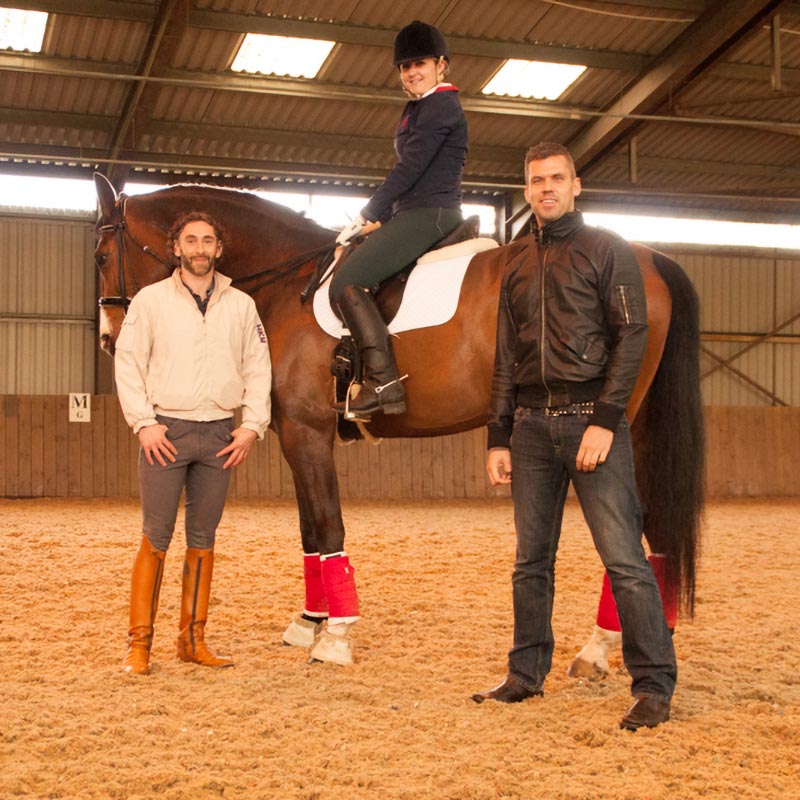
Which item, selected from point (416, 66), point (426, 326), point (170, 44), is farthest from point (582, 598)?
point (170, 44)

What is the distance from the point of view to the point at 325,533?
4230 millimetres

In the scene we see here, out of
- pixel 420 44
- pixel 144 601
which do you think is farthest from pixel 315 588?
pixel 420 44

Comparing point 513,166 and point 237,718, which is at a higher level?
point 513,166

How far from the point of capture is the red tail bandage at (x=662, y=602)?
12.4ft

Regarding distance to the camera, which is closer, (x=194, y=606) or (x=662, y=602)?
(x=662, y=602)

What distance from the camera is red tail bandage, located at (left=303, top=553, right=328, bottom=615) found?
4.54 m

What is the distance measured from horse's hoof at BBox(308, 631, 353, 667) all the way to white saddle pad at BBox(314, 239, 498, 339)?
1.33 m

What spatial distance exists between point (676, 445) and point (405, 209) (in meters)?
1.57

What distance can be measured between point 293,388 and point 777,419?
39.9ft

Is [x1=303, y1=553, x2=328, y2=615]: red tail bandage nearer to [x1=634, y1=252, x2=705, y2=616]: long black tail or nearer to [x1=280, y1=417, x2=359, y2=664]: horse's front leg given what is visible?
[x1=280, y1=417, x2=359, y2=664]: horse's front leg

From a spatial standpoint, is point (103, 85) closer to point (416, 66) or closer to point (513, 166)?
point (513, 166)

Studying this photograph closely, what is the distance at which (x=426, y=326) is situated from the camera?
423cm

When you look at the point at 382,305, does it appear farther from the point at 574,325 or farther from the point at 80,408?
the point at 80,408

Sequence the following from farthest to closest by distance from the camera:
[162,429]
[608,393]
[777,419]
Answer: [777,419] → [162,429] → [608,393]
